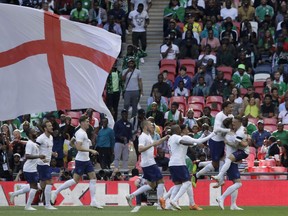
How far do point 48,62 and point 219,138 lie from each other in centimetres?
780

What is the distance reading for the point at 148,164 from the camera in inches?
1042

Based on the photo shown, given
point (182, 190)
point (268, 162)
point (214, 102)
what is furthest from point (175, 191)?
point (214, 102)

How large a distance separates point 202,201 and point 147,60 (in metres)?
9.13

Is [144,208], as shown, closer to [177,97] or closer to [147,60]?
[177,97]

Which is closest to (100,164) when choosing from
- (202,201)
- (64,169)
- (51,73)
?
(64,169)

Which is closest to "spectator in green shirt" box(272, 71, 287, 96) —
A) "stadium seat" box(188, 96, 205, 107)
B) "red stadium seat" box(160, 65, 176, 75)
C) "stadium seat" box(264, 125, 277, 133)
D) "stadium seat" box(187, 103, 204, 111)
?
"stadium seat" box(264, 125, 277, 133)

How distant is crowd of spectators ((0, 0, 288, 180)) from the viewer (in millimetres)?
32125

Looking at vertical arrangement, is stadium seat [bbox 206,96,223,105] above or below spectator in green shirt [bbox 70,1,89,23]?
below

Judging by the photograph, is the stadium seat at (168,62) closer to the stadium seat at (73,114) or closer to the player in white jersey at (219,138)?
the stadium seat at (73,114)

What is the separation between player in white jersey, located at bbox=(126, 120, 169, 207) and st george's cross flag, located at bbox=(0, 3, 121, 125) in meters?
6.16

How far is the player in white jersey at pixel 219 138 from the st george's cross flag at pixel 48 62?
6.30 meters

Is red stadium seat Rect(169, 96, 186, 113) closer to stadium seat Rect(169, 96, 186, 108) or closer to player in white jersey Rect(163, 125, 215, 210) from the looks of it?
stadium seat Rect(169, 96, 186, 108)

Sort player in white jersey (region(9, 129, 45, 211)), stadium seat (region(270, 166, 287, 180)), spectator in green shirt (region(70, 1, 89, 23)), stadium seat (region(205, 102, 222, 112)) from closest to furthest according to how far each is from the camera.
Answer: player in white jersey (region(9, 129, 45, 211)) < stadium seat (region(270, 166, 287, 180)) < stadium seat (region(205, 102, 222, 112)) < spectator in green shirt (region(70, 1, 89, 23))

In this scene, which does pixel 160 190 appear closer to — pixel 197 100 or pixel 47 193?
pixel 47 193
